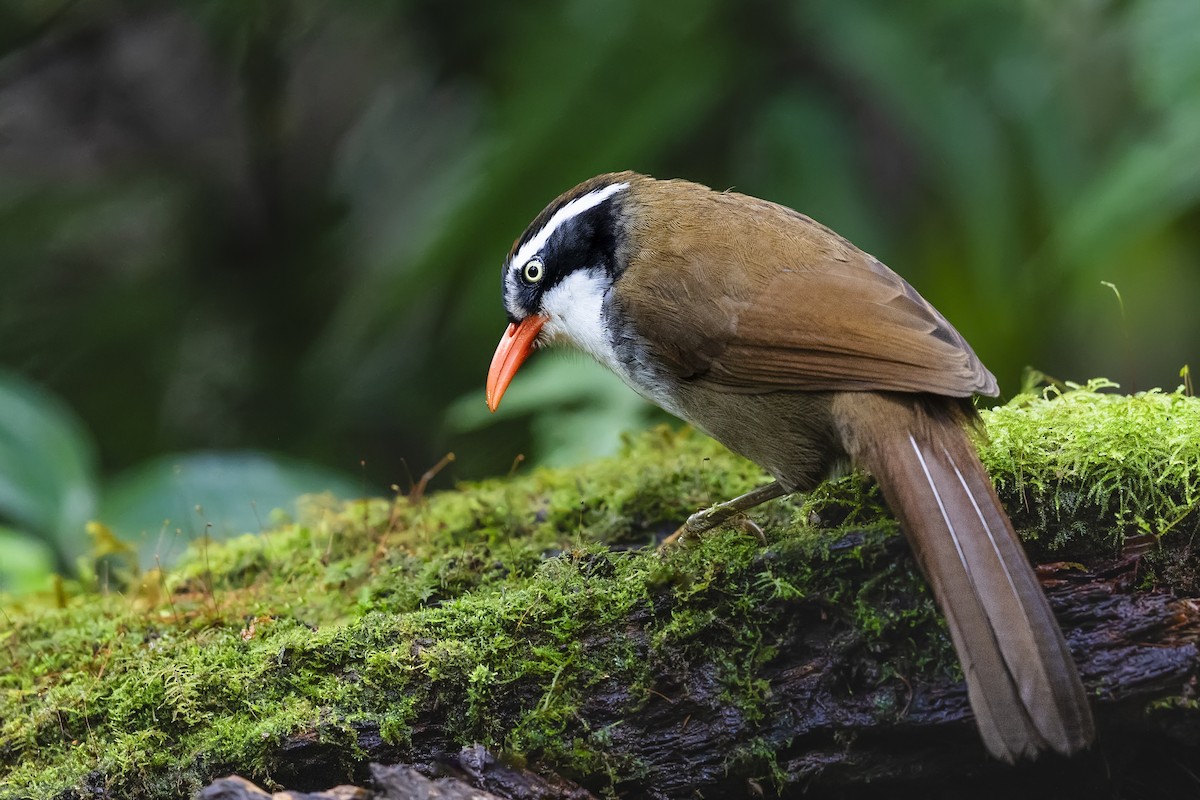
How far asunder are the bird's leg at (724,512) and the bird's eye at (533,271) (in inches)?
36.4

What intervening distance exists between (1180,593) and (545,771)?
1500mm

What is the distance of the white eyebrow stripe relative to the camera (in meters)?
3.48

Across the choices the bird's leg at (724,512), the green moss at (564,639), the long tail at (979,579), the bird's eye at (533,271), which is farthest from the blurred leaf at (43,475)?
the long tail at (979,579)

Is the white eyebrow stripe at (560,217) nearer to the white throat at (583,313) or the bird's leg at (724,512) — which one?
the white throat at (583,313)

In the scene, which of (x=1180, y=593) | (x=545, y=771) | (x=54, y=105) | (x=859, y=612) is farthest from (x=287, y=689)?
(x=54, y=105)

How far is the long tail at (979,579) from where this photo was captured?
211cm

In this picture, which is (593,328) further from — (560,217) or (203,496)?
(203,496)

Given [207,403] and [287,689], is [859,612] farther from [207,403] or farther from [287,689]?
[207,403]

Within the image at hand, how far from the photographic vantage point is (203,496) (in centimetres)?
452

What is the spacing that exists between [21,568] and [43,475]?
1.53 feet

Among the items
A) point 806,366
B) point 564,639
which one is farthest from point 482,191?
point 564,639

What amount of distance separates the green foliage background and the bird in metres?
1.04

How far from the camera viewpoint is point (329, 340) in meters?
5.79

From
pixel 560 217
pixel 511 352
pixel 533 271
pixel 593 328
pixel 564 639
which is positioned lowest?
pixel 564 639
